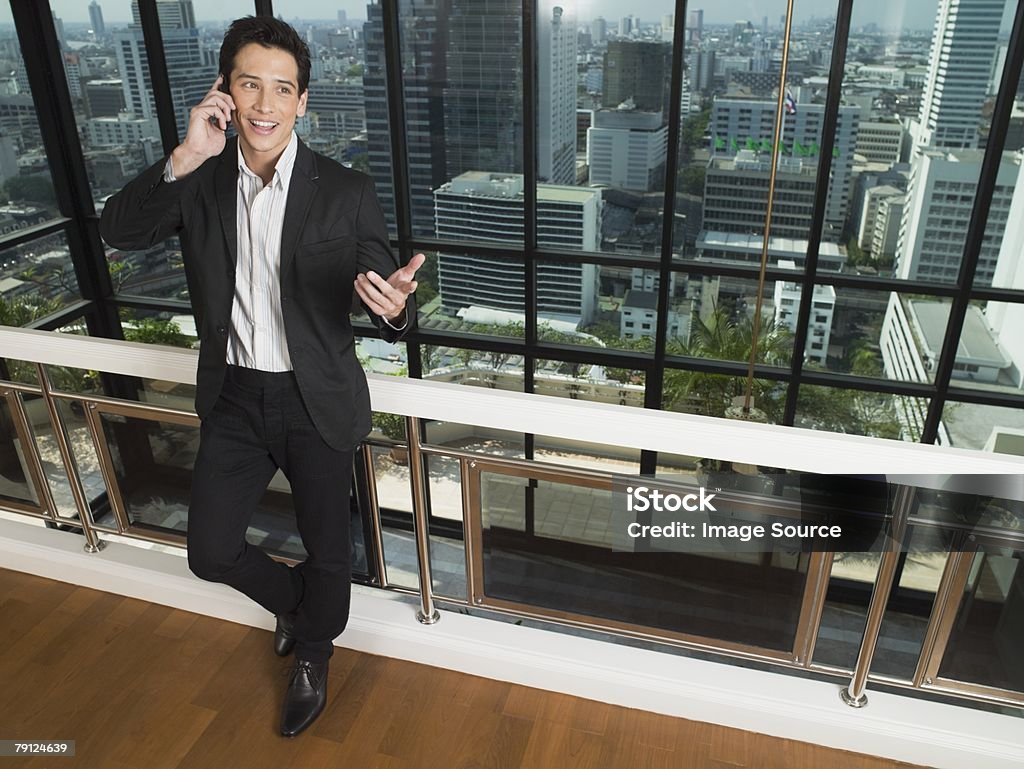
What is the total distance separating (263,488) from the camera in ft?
6.40

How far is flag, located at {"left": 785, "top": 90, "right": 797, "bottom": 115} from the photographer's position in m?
4.80

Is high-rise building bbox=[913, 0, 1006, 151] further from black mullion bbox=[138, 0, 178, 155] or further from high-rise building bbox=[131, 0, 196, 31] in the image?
black mullion bbox=[138, 0, 178, 155]

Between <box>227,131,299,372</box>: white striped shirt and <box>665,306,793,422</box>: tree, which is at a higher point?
<box>227,131,299,372</box>: white striped shirt

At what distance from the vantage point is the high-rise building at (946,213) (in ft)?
15.6

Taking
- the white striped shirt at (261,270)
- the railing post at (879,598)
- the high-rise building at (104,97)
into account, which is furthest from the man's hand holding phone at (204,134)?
A: the high-rise building at (104,97)

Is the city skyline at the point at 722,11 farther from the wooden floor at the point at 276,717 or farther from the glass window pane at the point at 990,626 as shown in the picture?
the wooden floor at the point at 276,717

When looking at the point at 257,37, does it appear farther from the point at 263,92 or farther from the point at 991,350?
the point at 991,350

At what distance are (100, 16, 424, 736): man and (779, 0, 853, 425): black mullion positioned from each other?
3882 mm

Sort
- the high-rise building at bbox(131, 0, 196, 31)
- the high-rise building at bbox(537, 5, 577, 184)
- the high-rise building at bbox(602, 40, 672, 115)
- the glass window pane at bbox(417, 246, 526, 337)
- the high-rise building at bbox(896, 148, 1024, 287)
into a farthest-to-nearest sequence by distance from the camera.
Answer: the glass window pane at bbox(417, 246, 526, 337) → the high-rise building at bbox(131, 0, 196, 31) → the high-rise building at bbox(537, 5, 577, 184) → the high-rise building at bbox(602, 40, 672, 115) → the high-rise building at bbox(896, 148, 1024, 287)

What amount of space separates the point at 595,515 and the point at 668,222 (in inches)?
139

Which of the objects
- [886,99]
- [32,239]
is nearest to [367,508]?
[886,99]

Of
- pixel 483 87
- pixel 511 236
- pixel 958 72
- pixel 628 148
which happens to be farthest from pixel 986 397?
pixel 483 87

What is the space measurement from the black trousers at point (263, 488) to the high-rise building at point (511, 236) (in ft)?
12.5

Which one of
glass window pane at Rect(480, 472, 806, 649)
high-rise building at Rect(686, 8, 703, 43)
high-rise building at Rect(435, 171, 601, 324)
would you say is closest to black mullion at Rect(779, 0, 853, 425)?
high-rise building at Rect(686, 8, 703, 43)
